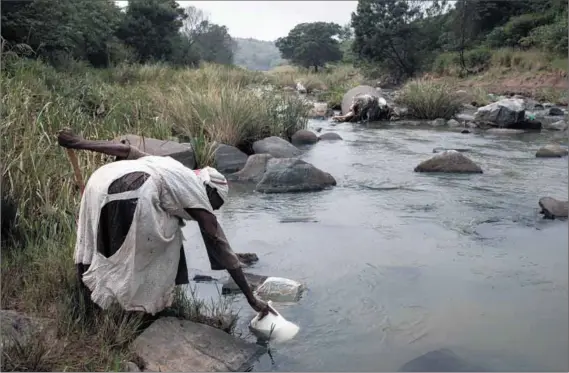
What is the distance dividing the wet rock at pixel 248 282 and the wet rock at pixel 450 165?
15.3ft

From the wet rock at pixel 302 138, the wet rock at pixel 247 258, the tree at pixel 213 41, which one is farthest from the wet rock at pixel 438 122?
the tree at pixel 213 41

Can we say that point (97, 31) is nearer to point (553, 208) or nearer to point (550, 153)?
point (550, 153)

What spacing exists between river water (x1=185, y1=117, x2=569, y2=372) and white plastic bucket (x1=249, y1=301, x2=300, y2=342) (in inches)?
2.2

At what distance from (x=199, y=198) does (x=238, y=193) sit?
4.38 m

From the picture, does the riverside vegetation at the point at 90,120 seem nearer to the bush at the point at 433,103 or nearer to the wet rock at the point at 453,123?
the bush at the point at 433,103

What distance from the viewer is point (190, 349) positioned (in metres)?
2.99

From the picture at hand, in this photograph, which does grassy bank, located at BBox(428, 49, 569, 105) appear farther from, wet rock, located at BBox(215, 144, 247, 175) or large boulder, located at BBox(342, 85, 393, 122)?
wet rock, located at BBox(215, 144, 247, 175)

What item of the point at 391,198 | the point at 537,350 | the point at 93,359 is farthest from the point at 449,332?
the point at 391,198

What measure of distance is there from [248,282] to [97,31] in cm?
2035

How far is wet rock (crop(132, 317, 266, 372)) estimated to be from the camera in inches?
114

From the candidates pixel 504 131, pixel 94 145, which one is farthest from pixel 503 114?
pixel 94 145

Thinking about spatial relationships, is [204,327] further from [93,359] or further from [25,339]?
[25,339]

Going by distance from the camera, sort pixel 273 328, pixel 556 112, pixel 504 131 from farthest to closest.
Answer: pixel 556 112, pixel 504 131, pixel 273 328

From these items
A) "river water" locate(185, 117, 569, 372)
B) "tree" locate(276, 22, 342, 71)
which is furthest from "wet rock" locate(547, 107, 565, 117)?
"tree" locate(276, 22, 342, 71)
